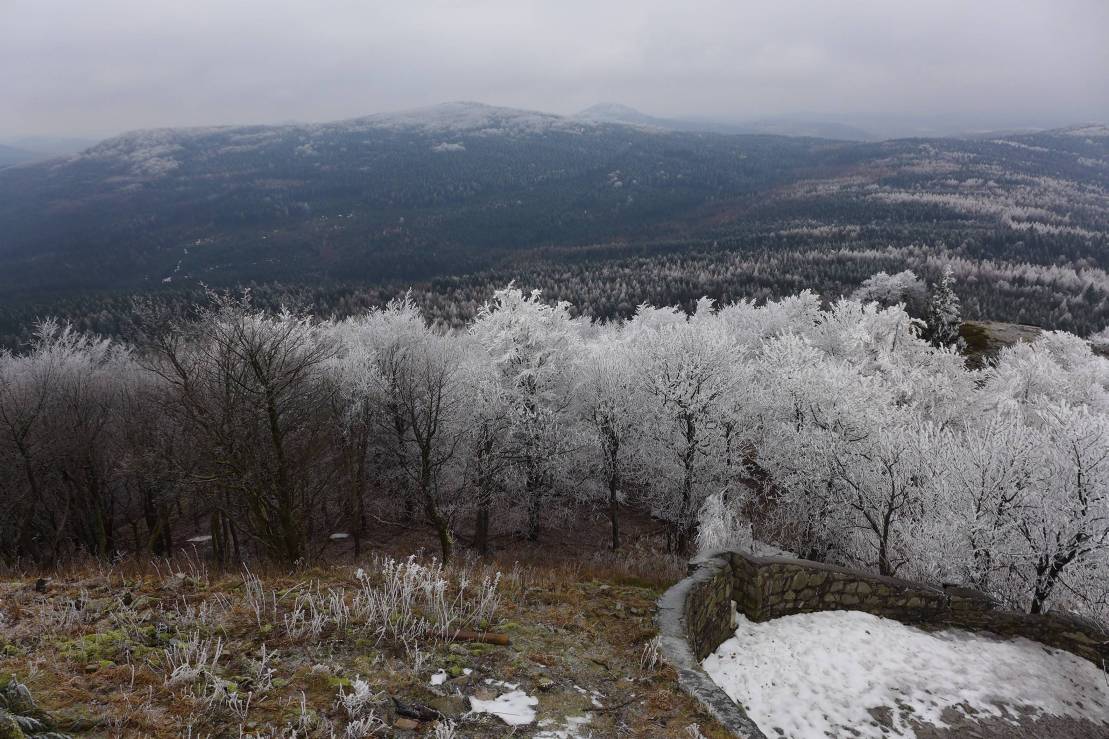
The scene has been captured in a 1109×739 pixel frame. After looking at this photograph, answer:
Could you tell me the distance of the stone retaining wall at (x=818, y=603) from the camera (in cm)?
858

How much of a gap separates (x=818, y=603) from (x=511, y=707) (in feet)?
26.4

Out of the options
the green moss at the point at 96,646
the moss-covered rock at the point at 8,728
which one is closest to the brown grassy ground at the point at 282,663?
the green moss at the point at 96,646

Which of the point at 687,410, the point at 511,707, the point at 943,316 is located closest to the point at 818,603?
the point at 511,707

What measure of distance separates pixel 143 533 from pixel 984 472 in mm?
40738

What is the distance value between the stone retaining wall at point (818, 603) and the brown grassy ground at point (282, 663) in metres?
0.80

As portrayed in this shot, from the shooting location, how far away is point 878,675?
9328 millimetres

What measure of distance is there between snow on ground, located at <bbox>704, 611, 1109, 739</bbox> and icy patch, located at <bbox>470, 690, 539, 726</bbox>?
12.6 ft

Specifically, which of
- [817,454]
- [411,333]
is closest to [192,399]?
[411,333]

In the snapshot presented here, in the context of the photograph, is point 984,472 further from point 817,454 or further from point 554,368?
point 554,368

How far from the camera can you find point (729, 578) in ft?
32.1

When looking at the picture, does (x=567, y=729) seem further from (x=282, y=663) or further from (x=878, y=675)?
A: (x=878, y=675)

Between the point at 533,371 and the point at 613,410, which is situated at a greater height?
the point at 533,371

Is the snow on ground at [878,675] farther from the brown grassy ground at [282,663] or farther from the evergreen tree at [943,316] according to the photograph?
the evergreen tree at [943,316]

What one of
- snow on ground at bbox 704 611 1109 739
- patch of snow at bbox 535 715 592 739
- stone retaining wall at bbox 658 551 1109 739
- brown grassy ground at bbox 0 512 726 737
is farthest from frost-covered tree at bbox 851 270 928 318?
patch of snow at bbox 535 715 592 739
